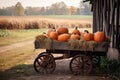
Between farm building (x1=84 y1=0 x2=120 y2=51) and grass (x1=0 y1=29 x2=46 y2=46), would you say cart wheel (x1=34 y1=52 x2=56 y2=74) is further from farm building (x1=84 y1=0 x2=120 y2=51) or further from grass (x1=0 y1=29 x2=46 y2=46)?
grass (x1=0 y1=29 x2=46 y2=46)

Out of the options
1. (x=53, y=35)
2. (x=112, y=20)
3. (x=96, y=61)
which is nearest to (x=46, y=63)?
(x=53, y=35)

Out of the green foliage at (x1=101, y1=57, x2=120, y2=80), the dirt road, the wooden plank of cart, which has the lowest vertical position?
the dirt road

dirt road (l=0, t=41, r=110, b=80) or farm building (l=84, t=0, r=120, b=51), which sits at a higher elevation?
farm building (l=84, t=0, r=120, b=51)

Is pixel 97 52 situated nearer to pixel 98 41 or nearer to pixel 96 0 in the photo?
pixel 98 41

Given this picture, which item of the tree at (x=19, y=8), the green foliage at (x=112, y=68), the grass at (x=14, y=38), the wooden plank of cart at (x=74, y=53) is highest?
the tree at (x=19, y=8)

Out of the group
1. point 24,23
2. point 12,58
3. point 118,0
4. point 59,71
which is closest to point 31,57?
point 12,58

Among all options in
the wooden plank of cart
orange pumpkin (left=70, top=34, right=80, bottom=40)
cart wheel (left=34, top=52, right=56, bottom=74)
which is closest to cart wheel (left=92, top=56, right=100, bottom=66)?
the wooden plank of cart

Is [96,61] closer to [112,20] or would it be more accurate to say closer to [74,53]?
[74,53]

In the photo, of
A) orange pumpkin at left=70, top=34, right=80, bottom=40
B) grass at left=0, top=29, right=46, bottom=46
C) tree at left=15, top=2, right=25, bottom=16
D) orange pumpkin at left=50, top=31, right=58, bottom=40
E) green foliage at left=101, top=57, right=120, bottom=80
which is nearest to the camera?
green foliage at left=101, top=57, right=120, bottom=80

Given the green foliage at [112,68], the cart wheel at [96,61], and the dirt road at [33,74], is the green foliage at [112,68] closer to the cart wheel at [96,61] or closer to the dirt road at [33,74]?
the dirt road at [33,74]

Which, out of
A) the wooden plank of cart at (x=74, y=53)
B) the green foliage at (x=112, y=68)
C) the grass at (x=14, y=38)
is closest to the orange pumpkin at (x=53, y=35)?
the wooden plank of cart at (x=74, y=53)

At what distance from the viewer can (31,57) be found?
15.2 meters

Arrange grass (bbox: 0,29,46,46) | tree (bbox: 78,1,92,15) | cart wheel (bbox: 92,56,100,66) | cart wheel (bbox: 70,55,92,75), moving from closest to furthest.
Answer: cart wheel (bbox: 70,55,92,75), cart wheel (bbox: 92,56,100,66), grass (bbox: 0,29,46,46), tree (bbox: 78,1,92,15)

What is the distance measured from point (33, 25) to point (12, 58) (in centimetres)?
2345
